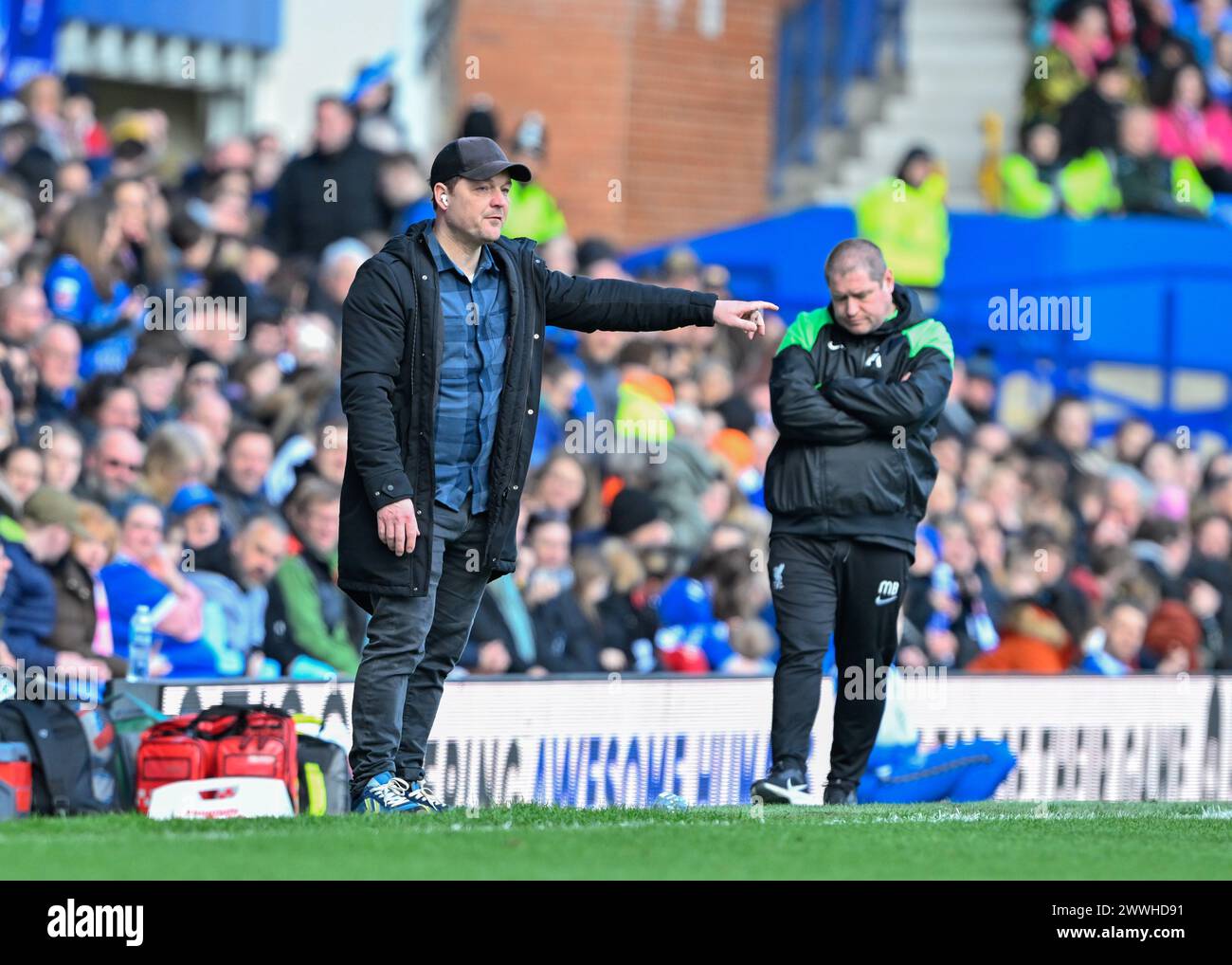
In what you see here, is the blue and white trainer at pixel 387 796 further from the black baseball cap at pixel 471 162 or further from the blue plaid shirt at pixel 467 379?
the black baseball cap at pixel 471 162

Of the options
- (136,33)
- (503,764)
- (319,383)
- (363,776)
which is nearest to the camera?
(363,776)

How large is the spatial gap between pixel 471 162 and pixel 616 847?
223cm

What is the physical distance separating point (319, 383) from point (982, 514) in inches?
180

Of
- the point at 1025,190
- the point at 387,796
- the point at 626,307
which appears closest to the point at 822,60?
the point at 1025,190

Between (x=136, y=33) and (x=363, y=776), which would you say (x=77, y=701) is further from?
(x=136, y=33)

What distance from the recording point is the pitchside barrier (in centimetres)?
1009

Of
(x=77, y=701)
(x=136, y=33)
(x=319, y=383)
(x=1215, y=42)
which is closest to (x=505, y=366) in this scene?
(x=77, y=701)

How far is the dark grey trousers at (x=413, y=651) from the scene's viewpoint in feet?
24.3

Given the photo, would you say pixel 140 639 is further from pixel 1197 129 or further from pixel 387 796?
pixel 1197 129

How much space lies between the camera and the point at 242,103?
2048 centimetres

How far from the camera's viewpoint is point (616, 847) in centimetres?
646

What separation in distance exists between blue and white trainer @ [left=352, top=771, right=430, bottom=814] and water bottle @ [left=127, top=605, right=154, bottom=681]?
304 centimetres

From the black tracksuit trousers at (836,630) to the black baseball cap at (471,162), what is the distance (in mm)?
2100

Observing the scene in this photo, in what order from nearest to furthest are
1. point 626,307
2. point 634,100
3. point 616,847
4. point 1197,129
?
point 616,847 < point 626,307 < point 1197,129 < point 634,100
